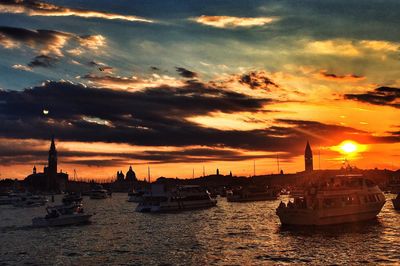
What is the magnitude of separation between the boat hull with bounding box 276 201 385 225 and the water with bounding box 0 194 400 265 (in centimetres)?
120

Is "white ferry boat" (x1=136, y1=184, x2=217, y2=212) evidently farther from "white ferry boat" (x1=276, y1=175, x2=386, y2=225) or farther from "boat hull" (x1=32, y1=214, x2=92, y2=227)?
"white ferry boat" (x1=276, y1=175, x2=386, y2=225)

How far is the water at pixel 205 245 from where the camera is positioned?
49344 mm

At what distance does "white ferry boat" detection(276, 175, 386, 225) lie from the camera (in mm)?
70062

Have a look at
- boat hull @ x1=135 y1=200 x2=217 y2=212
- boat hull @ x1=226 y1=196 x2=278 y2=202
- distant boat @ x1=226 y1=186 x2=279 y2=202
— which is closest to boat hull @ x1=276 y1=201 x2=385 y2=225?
boat hull @ x1=135 y1=200 x2=217 y2=212

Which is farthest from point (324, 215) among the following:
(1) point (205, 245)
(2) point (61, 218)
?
(2) point (61, 218)

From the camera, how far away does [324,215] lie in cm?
6981

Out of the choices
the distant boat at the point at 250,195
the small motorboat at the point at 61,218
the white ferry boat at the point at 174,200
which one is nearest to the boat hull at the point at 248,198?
the distant boat at the point at 250,195

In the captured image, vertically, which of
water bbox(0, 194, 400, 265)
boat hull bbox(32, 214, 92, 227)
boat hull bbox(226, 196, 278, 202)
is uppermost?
boat hull bbox(226, 196, 278, 202)

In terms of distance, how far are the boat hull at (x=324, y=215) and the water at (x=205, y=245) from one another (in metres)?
1.20

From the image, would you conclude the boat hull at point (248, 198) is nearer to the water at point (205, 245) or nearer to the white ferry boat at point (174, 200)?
the white ferry boat at point (174, 200)

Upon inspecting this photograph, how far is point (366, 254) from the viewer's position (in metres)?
50.0

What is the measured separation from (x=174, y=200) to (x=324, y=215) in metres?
60.3

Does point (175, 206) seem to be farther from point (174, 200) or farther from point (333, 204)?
point (333, 204)

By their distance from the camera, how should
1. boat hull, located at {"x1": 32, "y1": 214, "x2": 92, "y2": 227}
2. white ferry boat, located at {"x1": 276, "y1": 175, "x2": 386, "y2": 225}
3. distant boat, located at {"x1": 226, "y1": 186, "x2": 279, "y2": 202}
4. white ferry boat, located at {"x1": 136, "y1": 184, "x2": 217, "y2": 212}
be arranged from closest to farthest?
white ferry boat, located at {"x1": 276, "y1": 175, "x2": 386, "y2": 225} < boat hull, located at {"x1": 32, "y1": 214, "x2": 92, "y2": 227} < white ferry boat, located at {"x1": 136, "y1": 184, "x2": 217, "y2": 212} < distant boat, located at {"x1": 226, "y1": 186, "x2": 279, "y2": 202}
